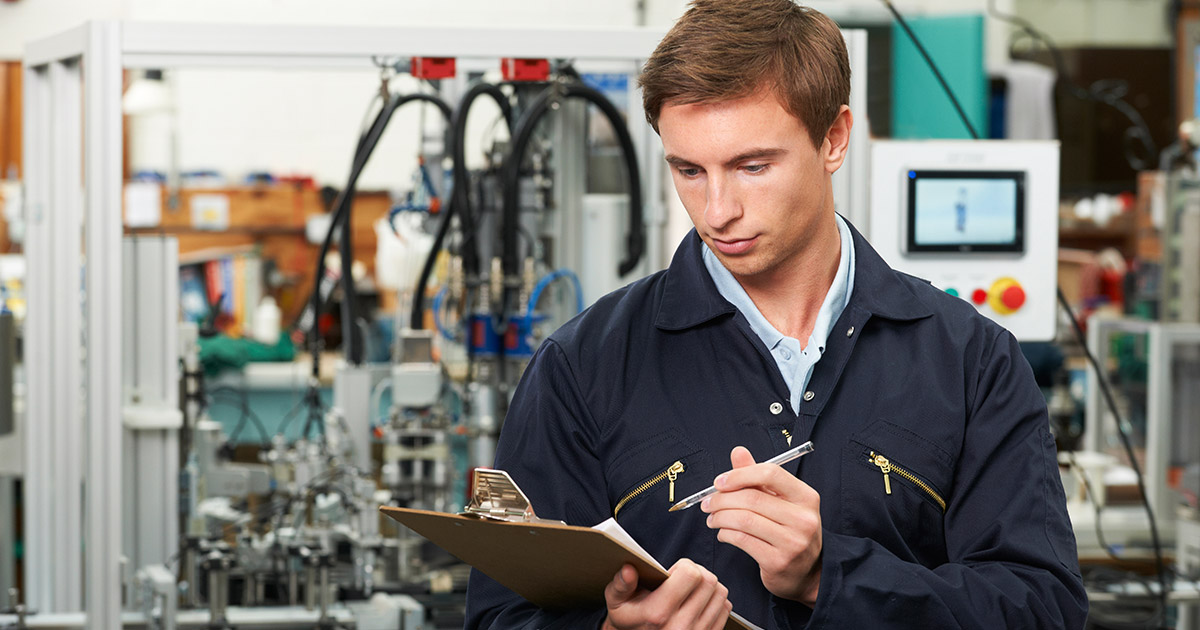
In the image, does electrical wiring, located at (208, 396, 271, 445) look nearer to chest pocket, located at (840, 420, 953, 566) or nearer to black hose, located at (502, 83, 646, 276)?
black hose, located at (502, 83, 646, 276)

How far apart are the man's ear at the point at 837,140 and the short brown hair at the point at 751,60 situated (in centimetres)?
3

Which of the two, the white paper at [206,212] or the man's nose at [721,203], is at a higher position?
the white paper at [206,212]

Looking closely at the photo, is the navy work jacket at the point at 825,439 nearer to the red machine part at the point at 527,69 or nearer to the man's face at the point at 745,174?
the man's face at the point at 745,174

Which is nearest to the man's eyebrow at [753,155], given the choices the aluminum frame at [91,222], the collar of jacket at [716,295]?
the collar of jacket at [716,295]

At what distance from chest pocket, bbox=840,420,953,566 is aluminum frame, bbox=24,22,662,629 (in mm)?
1131

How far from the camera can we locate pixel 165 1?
21.5 ft

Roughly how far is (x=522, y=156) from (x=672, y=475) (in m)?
1.54

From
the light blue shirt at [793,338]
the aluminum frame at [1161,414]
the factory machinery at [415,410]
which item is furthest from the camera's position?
the aluminum frame at [1161,414]

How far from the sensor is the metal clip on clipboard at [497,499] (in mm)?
1006

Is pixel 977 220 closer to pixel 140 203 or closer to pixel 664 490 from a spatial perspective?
pixel 664 490

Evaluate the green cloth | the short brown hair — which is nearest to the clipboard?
the short brown hair

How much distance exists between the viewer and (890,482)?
1.14 m

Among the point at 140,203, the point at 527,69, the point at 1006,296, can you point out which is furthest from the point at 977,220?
the point at 140,203

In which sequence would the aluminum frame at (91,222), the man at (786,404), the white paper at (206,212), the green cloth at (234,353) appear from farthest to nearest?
the white paper at (206,212) < the green cloth at (234,353) < the aluminum frame at (91,222) < the man at (786,404)
